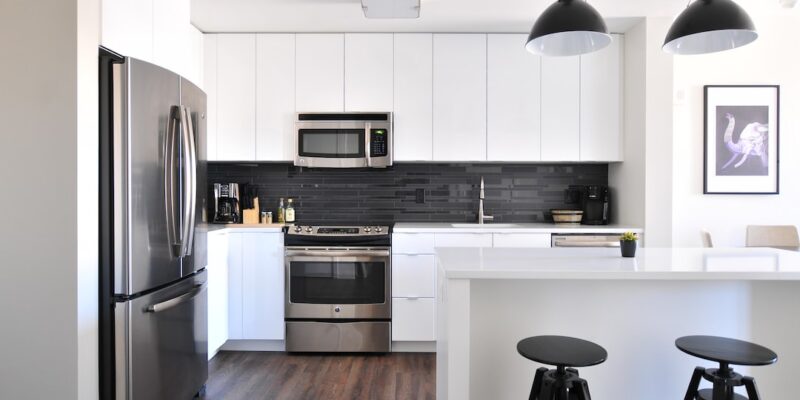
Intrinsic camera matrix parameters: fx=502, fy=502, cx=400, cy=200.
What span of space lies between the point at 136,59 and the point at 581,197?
3445 mm

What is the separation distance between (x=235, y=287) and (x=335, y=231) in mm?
848

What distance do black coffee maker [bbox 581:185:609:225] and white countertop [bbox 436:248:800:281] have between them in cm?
163

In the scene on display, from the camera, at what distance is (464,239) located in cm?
371

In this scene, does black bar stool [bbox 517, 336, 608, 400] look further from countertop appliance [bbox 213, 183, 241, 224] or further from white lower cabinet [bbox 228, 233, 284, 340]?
countertop appliance [bbox 213, 183, 241, 224]

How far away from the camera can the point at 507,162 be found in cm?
416

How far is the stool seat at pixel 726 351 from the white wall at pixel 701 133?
254 cm

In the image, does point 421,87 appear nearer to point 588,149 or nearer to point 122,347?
point 588,149

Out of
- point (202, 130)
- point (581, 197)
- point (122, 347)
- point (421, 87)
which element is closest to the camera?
point (122, 347)

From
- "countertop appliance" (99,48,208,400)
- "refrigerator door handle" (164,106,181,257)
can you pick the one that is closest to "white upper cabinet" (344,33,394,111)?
"countertop appliance" (99,48,208,400)

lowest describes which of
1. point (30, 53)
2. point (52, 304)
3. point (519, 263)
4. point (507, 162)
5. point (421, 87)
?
point (52, 304)

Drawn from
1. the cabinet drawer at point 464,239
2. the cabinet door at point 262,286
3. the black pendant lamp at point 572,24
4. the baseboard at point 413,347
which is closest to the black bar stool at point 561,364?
the black pendant lamp at point 572,24

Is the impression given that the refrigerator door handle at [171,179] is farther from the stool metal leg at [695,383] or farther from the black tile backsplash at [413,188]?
the stool metal leg at [695,383]

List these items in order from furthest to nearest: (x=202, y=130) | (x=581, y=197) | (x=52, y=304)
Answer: (x=581, y=197), (x=202, y=130), (x=52, y=304)

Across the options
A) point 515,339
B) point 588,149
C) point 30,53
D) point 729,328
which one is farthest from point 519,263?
point 588,149
